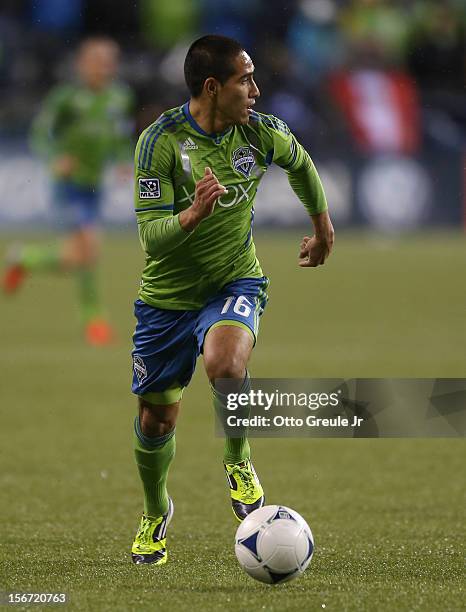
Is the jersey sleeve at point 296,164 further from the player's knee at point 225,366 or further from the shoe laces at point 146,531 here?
the shoe laces at point 146,531

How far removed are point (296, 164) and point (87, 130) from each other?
284 inches

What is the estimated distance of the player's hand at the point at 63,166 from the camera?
12.0 metres

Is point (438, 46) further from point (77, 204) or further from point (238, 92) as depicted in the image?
point (238, 92)

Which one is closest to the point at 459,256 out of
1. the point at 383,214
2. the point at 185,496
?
the point at 383,214

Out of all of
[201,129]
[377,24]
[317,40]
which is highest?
[377,24]

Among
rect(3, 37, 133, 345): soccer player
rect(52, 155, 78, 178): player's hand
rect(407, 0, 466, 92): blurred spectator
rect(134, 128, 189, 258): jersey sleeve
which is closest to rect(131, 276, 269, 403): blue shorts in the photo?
rect(134, 128, 189, 258): jersey sleeve

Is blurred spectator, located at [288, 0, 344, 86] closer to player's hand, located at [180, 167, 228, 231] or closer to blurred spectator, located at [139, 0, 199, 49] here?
blurred spectator, located at [139, 0, 199, 49]

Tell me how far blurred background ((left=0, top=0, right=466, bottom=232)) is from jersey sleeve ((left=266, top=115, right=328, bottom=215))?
1369cm

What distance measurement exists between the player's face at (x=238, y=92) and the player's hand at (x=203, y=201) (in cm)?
38

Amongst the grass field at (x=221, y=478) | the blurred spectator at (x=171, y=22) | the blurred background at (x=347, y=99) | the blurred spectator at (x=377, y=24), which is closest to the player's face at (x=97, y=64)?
the grass field at (x=221, y=478)

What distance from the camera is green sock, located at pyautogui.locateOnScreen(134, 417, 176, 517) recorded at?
544 centimetres

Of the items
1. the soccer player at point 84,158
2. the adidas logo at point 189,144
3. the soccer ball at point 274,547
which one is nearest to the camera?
the soccer ball at point 274,547

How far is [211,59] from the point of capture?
5.11 m

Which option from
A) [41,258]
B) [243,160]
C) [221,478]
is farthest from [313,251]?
[41,258]
